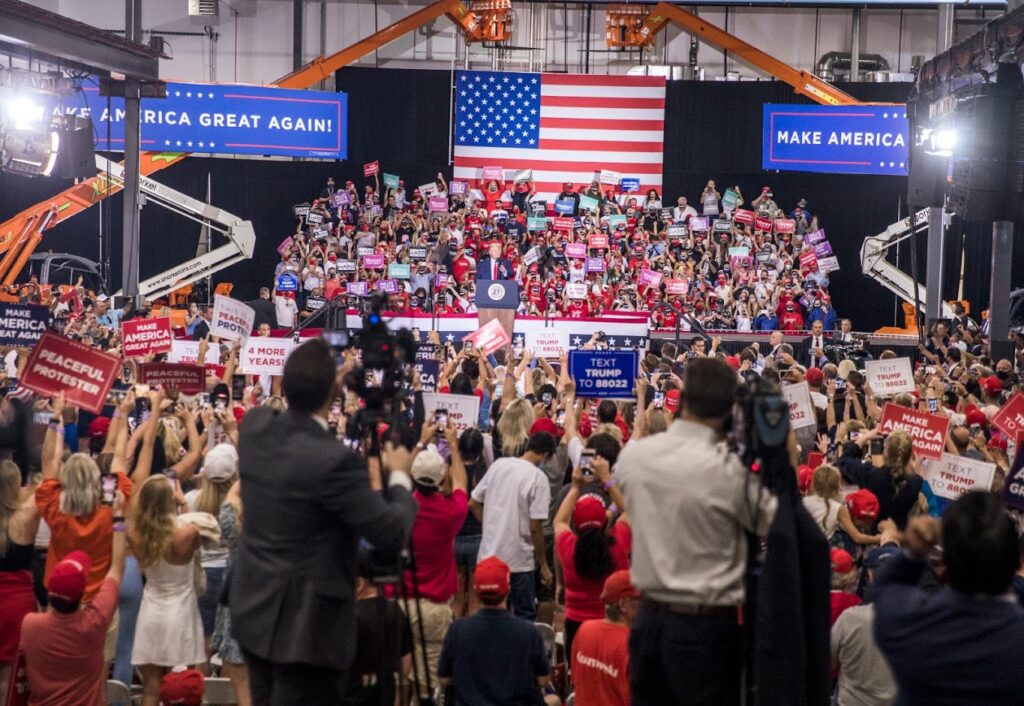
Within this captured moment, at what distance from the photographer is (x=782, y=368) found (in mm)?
16016

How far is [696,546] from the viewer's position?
3908 millimetres

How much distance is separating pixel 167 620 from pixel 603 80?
24076mm

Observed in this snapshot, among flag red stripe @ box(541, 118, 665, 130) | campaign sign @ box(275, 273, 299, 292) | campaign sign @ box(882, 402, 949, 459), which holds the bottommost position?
campaign sign @ box(882, 402, 949, 459)

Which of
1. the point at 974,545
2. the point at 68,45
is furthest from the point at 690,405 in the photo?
the point at 68,45

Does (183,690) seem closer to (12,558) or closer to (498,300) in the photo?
(12,558)

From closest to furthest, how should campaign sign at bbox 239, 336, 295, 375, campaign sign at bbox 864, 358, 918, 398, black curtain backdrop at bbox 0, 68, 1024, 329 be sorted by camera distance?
campaign sign at bbox 239, 336, 295, 375, campaign sign at bbox 864, 358, 918, 398, black curtain backdrop at bbox 0, 68, 1024, 329

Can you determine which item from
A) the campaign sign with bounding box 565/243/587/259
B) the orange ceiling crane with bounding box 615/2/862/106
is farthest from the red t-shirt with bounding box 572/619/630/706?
the orange ceiling crane with bounding box 615/2/862/106

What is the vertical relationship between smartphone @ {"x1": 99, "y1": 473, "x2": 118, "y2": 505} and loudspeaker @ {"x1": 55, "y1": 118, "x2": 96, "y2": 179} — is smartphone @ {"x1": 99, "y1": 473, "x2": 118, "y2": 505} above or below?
below

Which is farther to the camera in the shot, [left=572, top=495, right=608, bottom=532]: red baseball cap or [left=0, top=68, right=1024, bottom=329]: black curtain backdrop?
[left=0, top=68, right=1024, bottom=329]: black curtain backdrop

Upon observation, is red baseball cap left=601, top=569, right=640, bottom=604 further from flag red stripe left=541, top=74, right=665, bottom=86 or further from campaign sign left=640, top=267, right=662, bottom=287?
flag red stripe left=541, top=74, right=665, bottom=86

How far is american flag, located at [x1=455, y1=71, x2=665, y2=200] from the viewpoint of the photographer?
94.1 ft

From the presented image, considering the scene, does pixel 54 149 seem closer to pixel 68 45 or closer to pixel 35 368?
pixel 68 45

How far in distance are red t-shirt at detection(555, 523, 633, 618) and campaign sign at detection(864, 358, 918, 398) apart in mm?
5624

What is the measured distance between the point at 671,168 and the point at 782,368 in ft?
45.6
